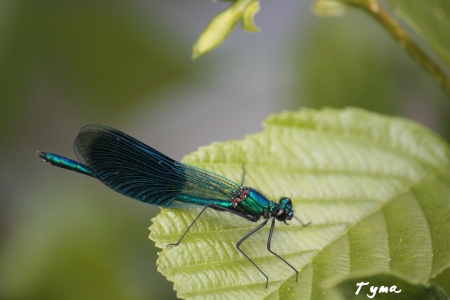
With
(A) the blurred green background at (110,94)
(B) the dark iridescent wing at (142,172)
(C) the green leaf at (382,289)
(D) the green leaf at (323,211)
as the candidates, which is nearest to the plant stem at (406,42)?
(D) the green leaf at (323,211)

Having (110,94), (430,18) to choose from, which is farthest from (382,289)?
(110,94)

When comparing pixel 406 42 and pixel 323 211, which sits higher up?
pixel 406 42

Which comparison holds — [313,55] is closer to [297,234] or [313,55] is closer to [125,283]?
[297,234]

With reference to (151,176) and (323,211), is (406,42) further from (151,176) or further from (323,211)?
(151,176)

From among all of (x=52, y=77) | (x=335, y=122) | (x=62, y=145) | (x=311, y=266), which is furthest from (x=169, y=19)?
(x=311, y=266)

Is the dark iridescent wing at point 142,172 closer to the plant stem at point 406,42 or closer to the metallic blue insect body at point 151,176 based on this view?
the metallic blue insect body at point 151,176

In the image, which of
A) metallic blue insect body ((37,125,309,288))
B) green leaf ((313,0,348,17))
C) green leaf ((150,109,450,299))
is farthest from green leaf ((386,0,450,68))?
metallic blue insect body ((37,125,309,288))

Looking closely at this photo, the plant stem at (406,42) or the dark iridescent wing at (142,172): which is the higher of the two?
the plant stem at (406,42)

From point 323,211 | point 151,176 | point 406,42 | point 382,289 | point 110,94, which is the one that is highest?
point 110,94
